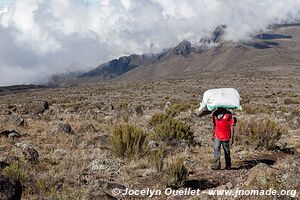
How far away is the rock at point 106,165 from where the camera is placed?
1053cm

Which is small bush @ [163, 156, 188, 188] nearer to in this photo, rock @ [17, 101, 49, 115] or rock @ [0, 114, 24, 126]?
rock @ [0, 114, 24, 126]

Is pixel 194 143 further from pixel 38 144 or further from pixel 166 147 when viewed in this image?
pixel 38 144

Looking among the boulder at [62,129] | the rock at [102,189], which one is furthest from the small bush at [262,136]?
the boulder at [62,129]

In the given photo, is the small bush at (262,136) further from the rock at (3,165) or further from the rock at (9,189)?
the rock at (9,189)

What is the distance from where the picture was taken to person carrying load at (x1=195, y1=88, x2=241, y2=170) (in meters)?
9.84

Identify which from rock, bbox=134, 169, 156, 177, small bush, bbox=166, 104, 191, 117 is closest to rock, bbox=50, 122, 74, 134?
rock, bbox=134, 169, 156, 177

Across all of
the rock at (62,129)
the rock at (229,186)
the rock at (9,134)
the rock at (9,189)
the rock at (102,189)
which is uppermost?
the rock at (9,189)

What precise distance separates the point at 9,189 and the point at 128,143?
5541mm

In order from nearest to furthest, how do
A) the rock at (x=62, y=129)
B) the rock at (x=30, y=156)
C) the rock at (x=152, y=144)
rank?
the rock at (x=30, y=156), the rock at (x=152, y=144), the rock at (x=62, y=129)

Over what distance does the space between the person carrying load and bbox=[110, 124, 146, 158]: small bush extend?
2335 mm

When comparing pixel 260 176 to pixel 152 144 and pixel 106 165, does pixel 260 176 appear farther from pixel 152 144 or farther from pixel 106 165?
pixel 152 144

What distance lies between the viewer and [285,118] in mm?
22297

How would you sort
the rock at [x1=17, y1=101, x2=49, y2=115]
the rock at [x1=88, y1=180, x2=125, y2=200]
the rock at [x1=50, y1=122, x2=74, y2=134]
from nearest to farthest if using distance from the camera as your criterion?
the rock at [x1=88, y1=180, x2=125, y2=200], the rock at [x1=50, y1=122, x2=74, y2=134], the rock at [x1=17, y1=101, x2=49, y2=115]

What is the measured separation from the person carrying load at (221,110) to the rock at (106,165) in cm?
244
